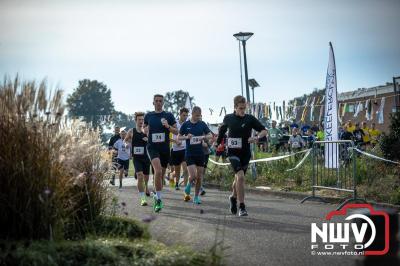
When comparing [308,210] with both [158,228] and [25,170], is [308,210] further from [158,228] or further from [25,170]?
[25,170]

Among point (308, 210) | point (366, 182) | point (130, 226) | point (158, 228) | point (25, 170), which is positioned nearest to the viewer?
point (25, 170)

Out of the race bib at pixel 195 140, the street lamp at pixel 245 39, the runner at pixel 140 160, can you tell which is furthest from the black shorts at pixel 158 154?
the street lamp at pixel 245 39

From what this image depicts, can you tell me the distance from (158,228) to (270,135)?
695 inches

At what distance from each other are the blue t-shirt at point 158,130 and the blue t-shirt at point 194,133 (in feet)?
3.44

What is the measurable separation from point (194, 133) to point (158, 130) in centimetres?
145

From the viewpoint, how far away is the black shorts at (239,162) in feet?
34.3

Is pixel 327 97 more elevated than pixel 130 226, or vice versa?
pixel 327 97

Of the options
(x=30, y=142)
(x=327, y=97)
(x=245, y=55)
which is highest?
(x=245, y=55)

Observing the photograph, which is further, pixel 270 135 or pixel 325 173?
pixel 270 135

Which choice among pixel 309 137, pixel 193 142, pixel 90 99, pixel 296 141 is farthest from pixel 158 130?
pixel 90 99

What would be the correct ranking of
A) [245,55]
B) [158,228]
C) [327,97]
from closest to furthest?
1. [158,228]
2. [327,97]
3. [245,55]

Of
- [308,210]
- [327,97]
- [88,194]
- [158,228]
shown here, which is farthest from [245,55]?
[88,194]

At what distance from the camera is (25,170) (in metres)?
5.21

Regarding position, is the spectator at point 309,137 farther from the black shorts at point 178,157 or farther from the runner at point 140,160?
the runner at point 140,160
